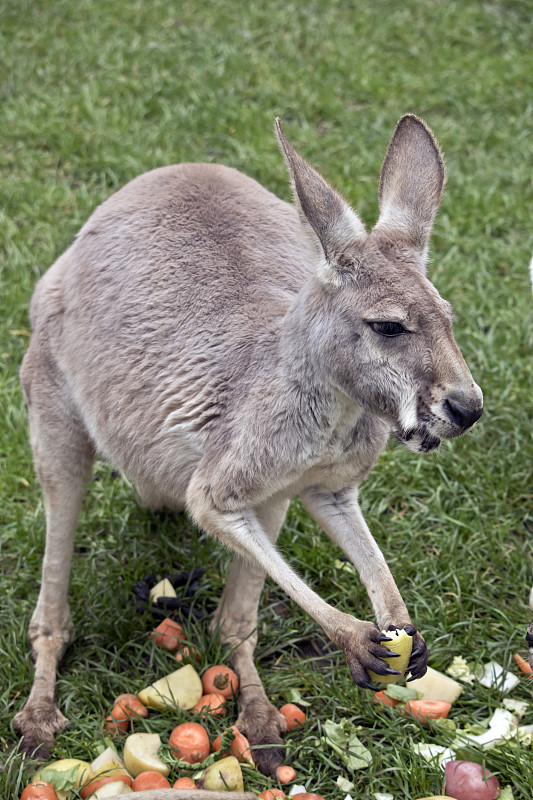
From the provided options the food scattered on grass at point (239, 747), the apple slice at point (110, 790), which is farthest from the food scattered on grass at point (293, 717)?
the apple slice at point (110, 790)

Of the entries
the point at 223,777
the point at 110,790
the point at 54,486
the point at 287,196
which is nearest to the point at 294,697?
the point at 223,777

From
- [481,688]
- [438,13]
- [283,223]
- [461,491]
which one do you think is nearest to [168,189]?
[283,223]

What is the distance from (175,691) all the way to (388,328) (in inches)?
63.5

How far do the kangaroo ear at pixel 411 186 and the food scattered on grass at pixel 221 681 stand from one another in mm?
1689

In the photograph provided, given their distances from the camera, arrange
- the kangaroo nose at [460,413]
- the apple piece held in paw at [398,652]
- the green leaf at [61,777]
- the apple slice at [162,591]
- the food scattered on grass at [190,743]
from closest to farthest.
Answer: the kangaroo nose at [460,413]
the apple piece held in paw at [398,652]
the green leaf at [61,777]
the food scattered on grass at [190,743]
the apple slice at [162,591]

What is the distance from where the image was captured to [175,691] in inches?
127

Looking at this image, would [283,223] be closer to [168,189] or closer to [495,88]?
[168,189]

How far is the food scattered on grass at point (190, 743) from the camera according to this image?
119 inches

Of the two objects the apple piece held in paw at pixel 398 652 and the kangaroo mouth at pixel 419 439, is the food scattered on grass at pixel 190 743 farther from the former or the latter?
the kangaroo mouth at pixel 419 439

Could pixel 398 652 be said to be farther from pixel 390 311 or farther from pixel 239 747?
pixel 390 311

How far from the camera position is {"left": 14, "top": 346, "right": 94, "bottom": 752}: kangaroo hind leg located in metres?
3.40

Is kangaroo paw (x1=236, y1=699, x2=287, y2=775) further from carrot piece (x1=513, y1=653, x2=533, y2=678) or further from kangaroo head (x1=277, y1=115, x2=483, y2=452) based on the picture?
kangaroo head (x1=277, y1=115, x2=483, y2=452)

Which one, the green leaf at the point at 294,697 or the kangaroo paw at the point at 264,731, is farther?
the green leaf at the point at 294,697

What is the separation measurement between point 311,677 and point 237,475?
1.07m
